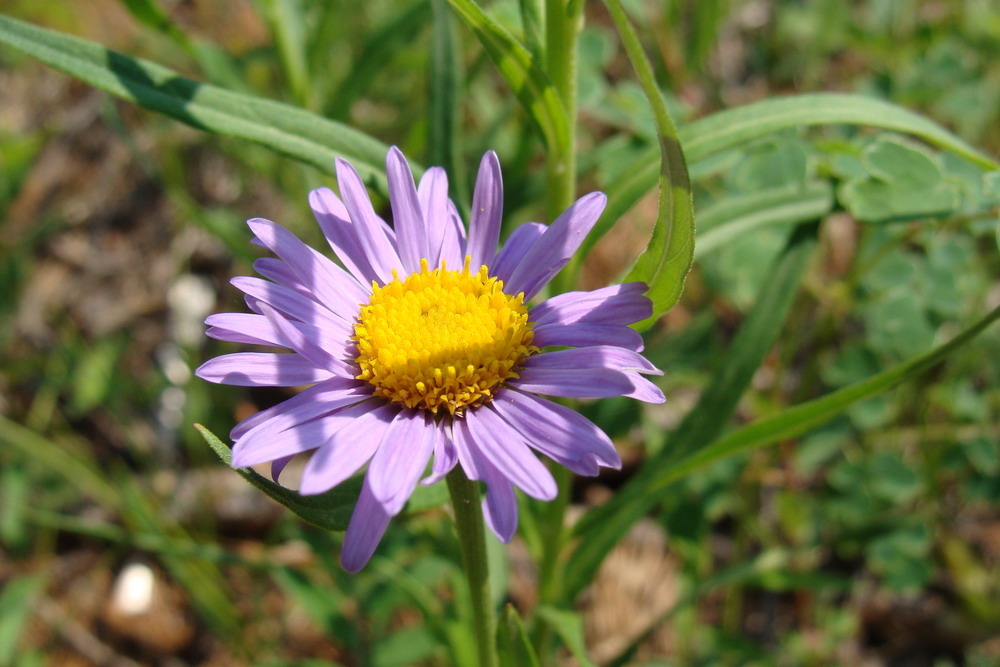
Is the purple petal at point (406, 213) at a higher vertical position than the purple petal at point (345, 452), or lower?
higher

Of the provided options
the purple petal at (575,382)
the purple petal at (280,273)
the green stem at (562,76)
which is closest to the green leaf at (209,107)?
the purple petal at (280,273)

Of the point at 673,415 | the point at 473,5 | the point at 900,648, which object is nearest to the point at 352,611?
the point at 673,415

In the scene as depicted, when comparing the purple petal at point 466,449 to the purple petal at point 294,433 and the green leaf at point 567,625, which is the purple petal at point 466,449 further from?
the green leaf at point 567,625

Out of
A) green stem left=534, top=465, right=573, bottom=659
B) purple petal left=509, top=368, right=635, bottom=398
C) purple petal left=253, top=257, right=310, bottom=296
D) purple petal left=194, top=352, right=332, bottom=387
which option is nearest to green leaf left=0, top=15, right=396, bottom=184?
purple petal left=253, top=257, right=310, bottom=296

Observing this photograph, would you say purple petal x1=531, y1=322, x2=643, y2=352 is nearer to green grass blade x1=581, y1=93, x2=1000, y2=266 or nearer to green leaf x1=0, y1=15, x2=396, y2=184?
green grass blade x1=581, y1=93, x2=1000, y2=266

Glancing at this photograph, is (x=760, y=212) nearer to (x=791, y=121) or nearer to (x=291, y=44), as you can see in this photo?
(x=791, y=121)

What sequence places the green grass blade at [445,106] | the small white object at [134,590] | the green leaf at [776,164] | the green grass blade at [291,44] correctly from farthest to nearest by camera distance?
1. the small white object at [134,590]
2. the green grass blade at [291,44]
3. the green leaf at [776,164]
4. the green grass blade at [445,106]
